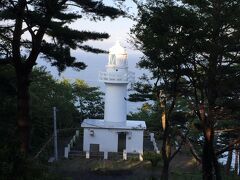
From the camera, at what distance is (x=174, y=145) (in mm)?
23719

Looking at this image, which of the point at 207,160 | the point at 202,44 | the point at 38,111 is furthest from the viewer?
the point at 38,111

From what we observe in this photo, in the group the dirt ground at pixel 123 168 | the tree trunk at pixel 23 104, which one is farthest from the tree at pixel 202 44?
the dirt ground at pixel 123 168

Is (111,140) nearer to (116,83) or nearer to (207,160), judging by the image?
(116,83)

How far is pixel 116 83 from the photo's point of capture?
939 inches

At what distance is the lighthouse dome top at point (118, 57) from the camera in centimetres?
2355

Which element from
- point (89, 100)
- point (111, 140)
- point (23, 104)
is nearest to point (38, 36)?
point (23, 104)

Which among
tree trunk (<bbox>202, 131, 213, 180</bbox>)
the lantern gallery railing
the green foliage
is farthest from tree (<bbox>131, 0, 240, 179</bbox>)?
the lantern gallery railing

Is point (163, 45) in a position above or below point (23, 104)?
above

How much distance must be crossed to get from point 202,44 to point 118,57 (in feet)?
44.3

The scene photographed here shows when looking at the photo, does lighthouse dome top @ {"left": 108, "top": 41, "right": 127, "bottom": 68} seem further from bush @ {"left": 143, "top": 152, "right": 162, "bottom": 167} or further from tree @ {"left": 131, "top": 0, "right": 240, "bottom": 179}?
tree @ {"left": 131, "top": 0, "right": 240, "bottom": 179}

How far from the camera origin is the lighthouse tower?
931 inches

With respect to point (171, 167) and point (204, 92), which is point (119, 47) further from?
point (204, 92)

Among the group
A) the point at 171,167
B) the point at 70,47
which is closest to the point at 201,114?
the point at 70,47

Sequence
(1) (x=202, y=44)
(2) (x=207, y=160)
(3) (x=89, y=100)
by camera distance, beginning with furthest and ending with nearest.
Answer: (3) (x=89, y=100) → (2) (x=207, y=160) → (1) (x=202, y=44)
